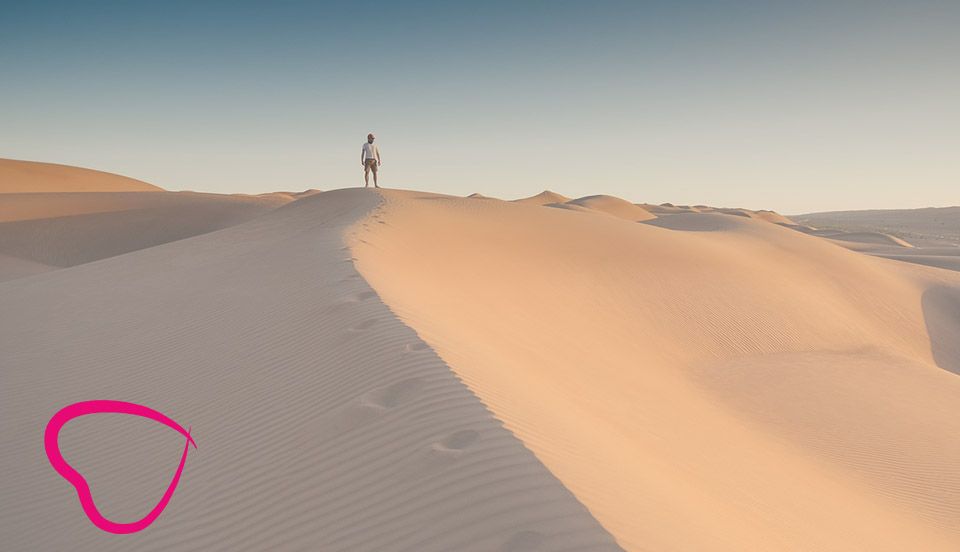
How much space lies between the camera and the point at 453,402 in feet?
13.1

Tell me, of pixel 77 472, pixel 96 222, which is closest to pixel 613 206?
pixel 96 222

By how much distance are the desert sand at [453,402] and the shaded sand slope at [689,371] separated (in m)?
0.05

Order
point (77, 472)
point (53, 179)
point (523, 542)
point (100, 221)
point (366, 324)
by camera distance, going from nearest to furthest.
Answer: point (523, 542) < point (77, 472) < point (366, 324) < point (100, 221) < point (53, 179)

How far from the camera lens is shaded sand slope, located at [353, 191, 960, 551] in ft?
13.9

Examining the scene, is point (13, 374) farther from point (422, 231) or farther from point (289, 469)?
point (422, 231)

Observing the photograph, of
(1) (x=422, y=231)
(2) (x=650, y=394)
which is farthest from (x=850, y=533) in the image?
(1) (x=422, y=231)

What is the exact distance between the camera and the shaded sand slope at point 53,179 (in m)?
52.6

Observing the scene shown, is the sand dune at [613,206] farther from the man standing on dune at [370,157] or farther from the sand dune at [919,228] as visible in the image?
the man standing on dune at [370,157]

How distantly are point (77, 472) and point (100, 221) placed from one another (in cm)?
2681

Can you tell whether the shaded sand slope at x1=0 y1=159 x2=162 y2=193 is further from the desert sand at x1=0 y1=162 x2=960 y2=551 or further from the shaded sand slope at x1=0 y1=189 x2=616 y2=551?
the shaded sand slope at x1=0 y1=189 x2=616 y2=551

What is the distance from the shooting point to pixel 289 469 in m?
3.79

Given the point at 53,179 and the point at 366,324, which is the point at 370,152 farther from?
the point at 53,179

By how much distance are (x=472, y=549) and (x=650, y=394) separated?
5690 millimetres

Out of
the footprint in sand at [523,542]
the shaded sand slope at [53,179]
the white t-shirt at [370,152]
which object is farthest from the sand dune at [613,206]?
the footprint in sand at [523,542]
